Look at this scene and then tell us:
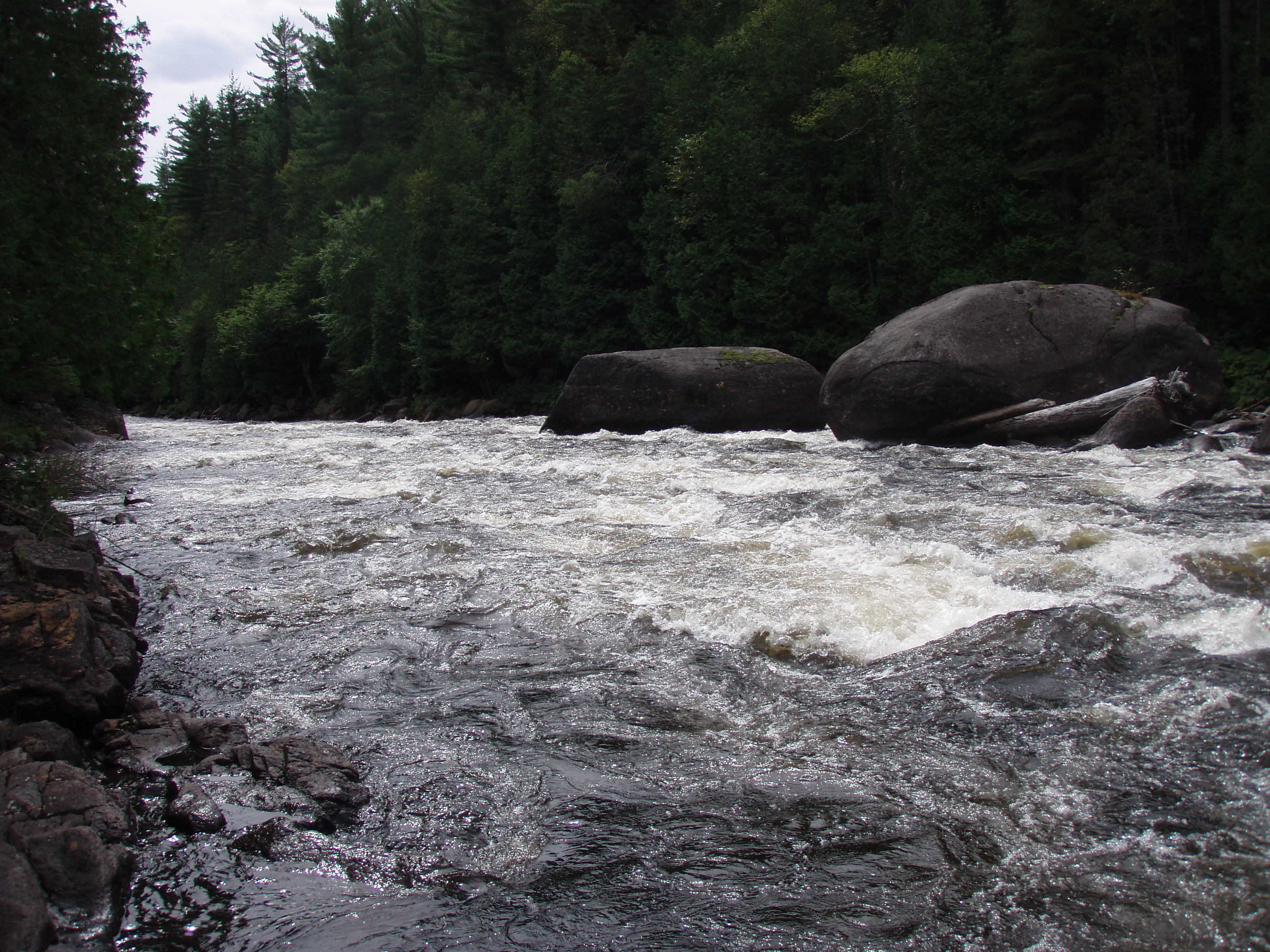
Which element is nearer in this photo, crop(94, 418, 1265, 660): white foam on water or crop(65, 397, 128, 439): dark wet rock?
crop(94, 418, 1265, 660): white foam on water

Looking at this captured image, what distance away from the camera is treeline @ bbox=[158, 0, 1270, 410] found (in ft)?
58.3

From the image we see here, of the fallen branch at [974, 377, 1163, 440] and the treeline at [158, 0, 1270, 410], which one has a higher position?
the treeline at [158, 0, 1270, 410]

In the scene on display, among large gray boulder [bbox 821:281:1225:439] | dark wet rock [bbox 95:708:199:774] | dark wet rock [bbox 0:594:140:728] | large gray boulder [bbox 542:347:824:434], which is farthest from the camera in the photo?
large gray boulder [bbox 542:347:824:434]

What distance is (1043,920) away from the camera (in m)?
2.26

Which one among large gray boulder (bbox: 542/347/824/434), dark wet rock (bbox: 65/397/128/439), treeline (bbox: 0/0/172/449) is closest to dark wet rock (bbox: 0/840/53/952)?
treeline (bbox: 0/0/172/449)

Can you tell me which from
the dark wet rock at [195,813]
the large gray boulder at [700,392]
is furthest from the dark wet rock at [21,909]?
the large gray boulder at [700,392]

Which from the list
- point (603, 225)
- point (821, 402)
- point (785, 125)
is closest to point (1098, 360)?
point (821, 402)

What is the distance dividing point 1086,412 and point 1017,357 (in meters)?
1.22

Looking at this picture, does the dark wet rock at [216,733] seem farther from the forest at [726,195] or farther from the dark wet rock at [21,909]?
the forest at [726,195]

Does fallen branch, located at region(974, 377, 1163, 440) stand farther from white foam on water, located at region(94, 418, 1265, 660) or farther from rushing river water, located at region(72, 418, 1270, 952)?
rushing river water, located at region(72, 418, 1270, 952)

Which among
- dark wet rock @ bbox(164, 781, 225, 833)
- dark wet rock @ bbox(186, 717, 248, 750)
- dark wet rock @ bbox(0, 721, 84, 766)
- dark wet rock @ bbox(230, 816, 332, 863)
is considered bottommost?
dark wet rock @ bbox(230, 816, 332, 863)

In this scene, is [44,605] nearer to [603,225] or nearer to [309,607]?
[309,607]

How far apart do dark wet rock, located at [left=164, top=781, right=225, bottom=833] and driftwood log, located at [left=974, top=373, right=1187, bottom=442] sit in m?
10.2

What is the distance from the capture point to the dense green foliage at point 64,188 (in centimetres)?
731
